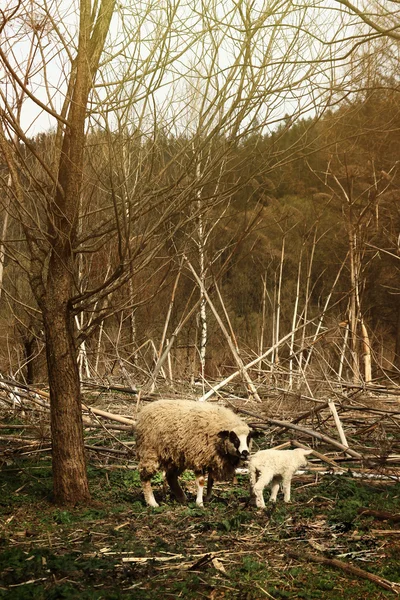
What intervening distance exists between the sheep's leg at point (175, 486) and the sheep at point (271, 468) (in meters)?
0.72

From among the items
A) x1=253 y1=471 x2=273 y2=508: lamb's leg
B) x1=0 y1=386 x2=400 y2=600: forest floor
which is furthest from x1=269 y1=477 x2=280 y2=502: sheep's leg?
x1=253 y1=471 x2=273 y2=508: lamb's leg

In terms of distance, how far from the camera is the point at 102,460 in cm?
Result: 749

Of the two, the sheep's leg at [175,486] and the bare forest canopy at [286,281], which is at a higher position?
the bare forest canopy at [286,281]

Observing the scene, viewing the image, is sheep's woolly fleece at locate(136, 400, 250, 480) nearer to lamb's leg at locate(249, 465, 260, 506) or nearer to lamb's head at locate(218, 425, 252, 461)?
lamb's head at locate(218, 425, 252, 461)

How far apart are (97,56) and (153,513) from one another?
3.57 m

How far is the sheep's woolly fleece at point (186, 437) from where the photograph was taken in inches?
229

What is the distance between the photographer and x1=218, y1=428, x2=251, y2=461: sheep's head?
5.58 metres

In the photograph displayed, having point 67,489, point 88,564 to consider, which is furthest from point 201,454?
point 88,564

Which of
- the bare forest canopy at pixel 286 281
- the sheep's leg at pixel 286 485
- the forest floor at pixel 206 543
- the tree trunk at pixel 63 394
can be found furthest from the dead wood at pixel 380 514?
Answer: the bare forest canopy at pixel 286 281

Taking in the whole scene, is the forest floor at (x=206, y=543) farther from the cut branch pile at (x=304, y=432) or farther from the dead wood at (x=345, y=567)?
the cut branch pile at (x=304, y=432)

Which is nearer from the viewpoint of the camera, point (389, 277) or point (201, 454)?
point (201, 454)

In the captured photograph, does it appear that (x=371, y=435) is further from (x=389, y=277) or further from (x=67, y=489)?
(x=389, y=277)

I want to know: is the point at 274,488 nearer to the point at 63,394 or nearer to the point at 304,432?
the point at 304,432

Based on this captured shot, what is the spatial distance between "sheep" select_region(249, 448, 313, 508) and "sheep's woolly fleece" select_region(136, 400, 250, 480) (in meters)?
0.24
